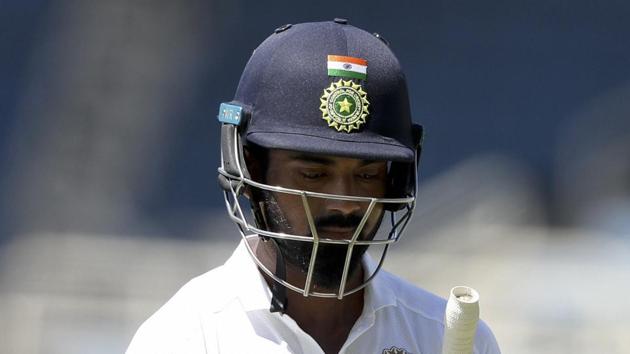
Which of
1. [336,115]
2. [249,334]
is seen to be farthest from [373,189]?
[249,334]

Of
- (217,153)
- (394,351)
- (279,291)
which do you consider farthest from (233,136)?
(217,153)

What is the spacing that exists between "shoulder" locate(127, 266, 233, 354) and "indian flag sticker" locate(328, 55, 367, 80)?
44 centimetres

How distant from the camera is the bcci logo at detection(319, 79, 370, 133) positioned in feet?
6.38

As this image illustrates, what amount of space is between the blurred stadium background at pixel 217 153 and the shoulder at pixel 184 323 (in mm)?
2602

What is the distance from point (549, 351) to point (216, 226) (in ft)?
4.90

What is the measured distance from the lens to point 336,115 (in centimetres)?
195

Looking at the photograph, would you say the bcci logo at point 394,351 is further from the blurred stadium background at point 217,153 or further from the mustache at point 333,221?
the blurred stadium background at point 217,153

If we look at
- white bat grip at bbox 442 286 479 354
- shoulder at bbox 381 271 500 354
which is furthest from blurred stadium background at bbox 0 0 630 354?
white bat grip at bbox 442 286 479 354

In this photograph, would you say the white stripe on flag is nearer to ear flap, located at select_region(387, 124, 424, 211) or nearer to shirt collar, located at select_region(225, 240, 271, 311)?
ear flap, located at select_region(387, 124, 424, 211)

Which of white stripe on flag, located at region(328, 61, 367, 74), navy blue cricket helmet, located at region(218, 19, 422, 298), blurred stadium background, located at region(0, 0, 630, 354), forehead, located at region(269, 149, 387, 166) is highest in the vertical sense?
white stripe on flag, located at region(328, 61, 367, 74)

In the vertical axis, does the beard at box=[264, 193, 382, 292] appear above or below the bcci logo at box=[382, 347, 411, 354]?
above

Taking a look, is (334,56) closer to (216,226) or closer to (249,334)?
(249,334)

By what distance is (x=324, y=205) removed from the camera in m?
1.89

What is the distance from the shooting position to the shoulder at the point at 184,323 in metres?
1.86
